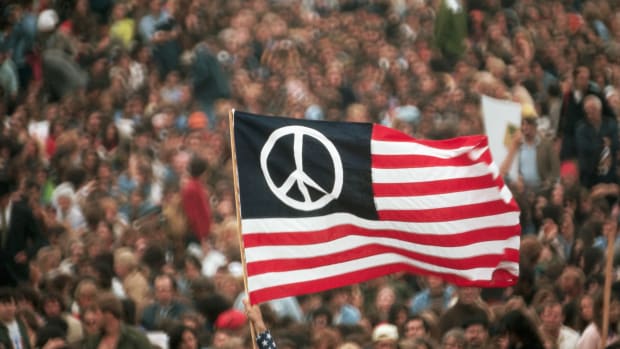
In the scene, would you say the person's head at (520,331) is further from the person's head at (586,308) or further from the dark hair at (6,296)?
the dark hair at (6,296)

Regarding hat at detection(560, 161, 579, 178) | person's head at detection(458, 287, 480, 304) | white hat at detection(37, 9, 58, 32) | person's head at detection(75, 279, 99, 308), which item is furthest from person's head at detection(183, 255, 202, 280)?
white hat at detection(37, 9, 58, 32)

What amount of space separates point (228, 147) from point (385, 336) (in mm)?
6800

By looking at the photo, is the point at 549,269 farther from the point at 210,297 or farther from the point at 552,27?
the point at 552,27

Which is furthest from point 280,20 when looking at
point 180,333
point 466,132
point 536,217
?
point 180,333

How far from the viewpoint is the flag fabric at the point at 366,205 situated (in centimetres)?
884

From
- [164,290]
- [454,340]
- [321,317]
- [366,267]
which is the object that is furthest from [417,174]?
[164,290]

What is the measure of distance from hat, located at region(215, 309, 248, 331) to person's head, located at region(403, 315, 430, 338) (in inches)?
49.8

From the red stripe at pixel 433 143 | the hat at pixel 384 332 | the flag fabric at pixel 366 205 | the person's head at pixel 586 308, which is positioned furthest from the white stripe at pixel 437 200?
the person's head at pixel 586 308

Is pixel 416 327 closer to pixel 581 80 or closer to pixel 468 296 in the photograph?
pixel 468 296

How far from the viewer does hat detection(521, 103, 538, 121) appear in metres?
17.4

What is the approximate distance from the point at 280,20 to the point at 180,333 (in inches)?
435

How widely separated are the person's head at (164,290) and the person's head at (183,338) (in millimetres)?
1273

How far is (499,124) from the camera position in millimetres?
15320

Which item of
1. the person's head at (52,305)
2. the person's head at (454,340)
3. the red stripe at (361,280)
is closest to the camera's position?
the red stripe at (361,280)
